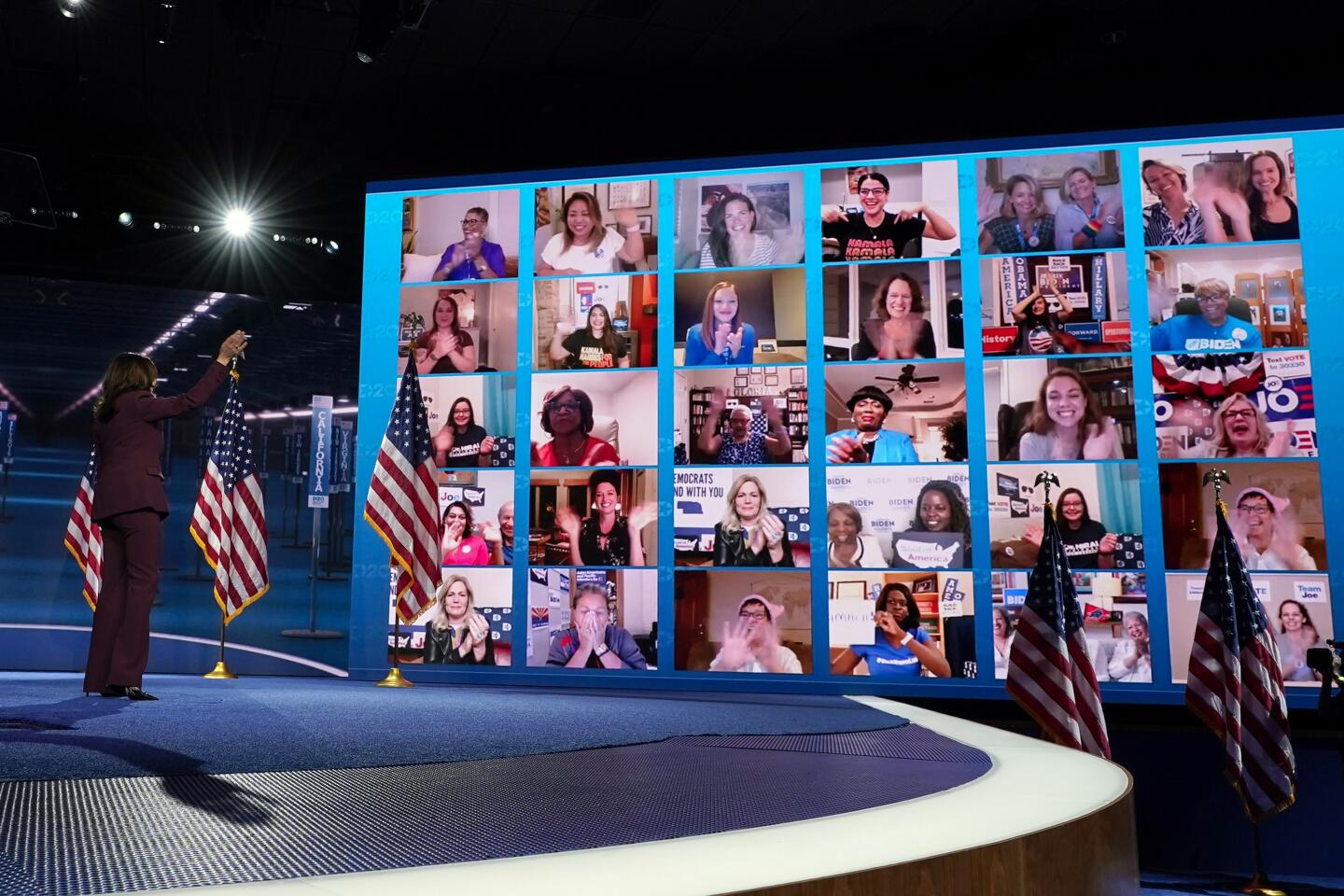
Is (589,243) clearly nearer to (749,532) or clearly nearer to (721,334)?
(721,334)

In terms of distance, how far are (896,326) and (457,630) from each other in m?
3.26

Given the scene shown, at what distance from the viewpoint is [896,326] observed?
628 centimetres

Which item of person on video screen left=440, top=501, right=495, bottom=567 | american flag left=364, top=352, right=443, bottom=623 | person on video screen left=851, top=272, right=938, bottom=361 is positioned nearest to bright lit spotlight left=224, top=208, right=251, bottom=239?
american flag left=364, top=352, right=443, bottom=623

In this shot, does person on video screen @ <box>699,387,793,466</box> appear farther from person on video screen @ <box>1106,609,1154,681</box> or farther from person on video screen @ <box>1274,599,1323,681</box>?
person on video screen @ <box>1274,599,1323,681</box>

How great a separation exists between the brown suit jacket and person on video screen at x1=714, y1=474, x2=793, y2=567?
3126mm

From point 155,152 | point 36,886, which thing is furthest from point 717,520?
point 36,886

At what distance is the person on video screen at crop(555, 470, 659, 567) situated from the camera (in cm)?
639

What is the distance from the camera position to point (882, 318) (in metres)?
6.29

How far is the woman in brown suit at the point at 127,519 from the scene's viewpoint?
157 inches

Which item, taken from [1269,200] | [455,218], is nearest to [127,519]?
[455,218]

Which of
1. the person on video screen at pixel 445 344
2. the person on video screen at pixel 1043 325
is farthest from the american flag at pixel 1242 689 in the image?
the person on video screen at pixel 445 344

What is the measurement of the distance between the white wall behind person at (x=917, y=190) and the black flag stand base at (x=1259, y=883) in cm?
354

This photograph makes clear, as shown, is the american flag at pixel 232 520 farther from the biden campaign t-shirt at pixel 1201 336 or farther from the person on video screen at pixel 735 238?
the biden campaign t-shirt at pixel 1201 336

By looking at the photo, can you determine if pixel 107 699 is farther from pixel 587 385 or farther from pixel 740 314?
pixel 740 314
